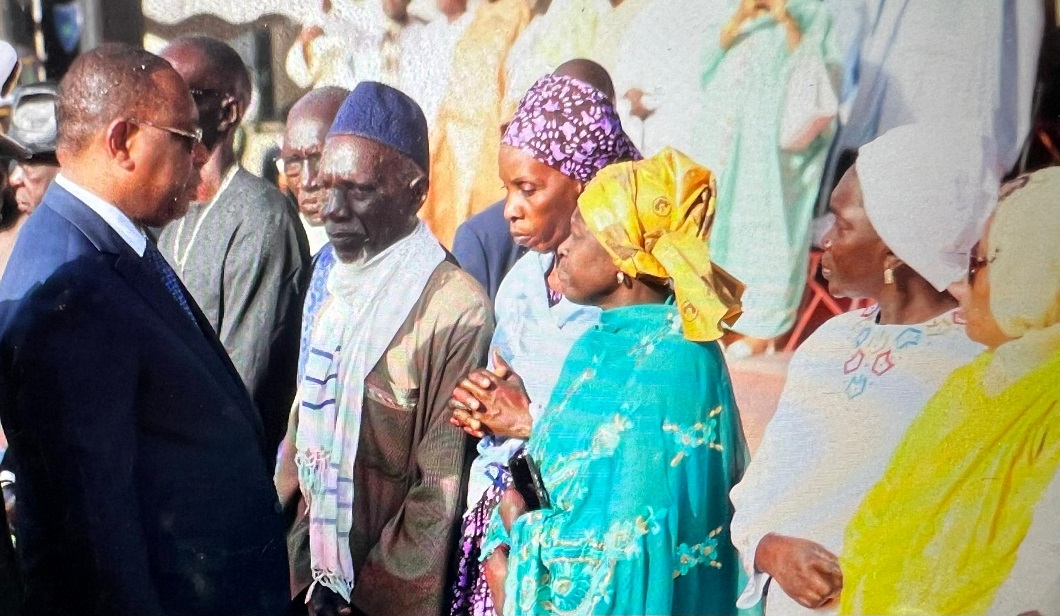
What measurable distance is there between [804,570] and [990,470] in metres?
0.70

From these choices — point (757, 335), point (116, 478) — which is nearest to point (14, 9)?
point (116, 478)

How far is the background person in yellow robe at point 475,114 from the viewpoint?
3691 millimetres

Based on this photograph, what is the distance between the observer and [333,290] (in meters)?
3.78

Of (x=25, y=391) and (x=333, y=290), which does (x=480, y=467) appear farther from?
(x=25, y=391)

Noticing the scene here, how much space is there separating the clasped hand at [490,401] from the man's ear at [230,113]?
121cm

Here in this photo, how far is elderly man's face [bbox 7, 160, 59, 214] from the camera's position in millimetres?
3775

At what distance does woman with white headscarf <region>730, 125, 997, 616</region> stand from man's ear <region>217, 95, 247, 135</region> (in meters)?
2.06

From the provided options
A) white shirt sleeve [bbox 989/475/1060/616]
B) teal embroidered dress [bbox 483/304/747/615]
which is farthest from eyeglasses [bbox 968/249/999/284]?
teal embroidered dress [bbox 483/304/747/615]

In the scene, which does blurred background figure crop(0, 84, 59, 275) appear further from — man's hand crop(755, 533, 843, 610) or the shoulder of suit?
man's hand crop(755, 533, 843, 610)

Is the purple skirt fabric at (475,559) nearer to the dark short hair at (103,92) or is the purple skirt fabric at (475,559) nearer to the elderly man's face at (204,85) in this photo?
the elderly man's face at (204,85)

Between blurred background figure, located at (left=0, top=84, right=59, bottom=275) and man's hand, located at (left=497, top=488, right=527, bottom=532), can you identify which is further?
blurred background figure, located at (left=0, top=84, right=59, bottom=275)

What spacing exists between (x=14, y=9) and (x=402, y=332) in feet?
5.96

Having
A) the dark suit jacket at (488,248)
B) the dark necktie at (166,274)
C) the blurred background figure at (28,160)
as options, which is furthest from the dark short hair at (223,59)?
the dark suit jacket at (488,248)

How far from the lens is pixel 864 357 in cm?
361
